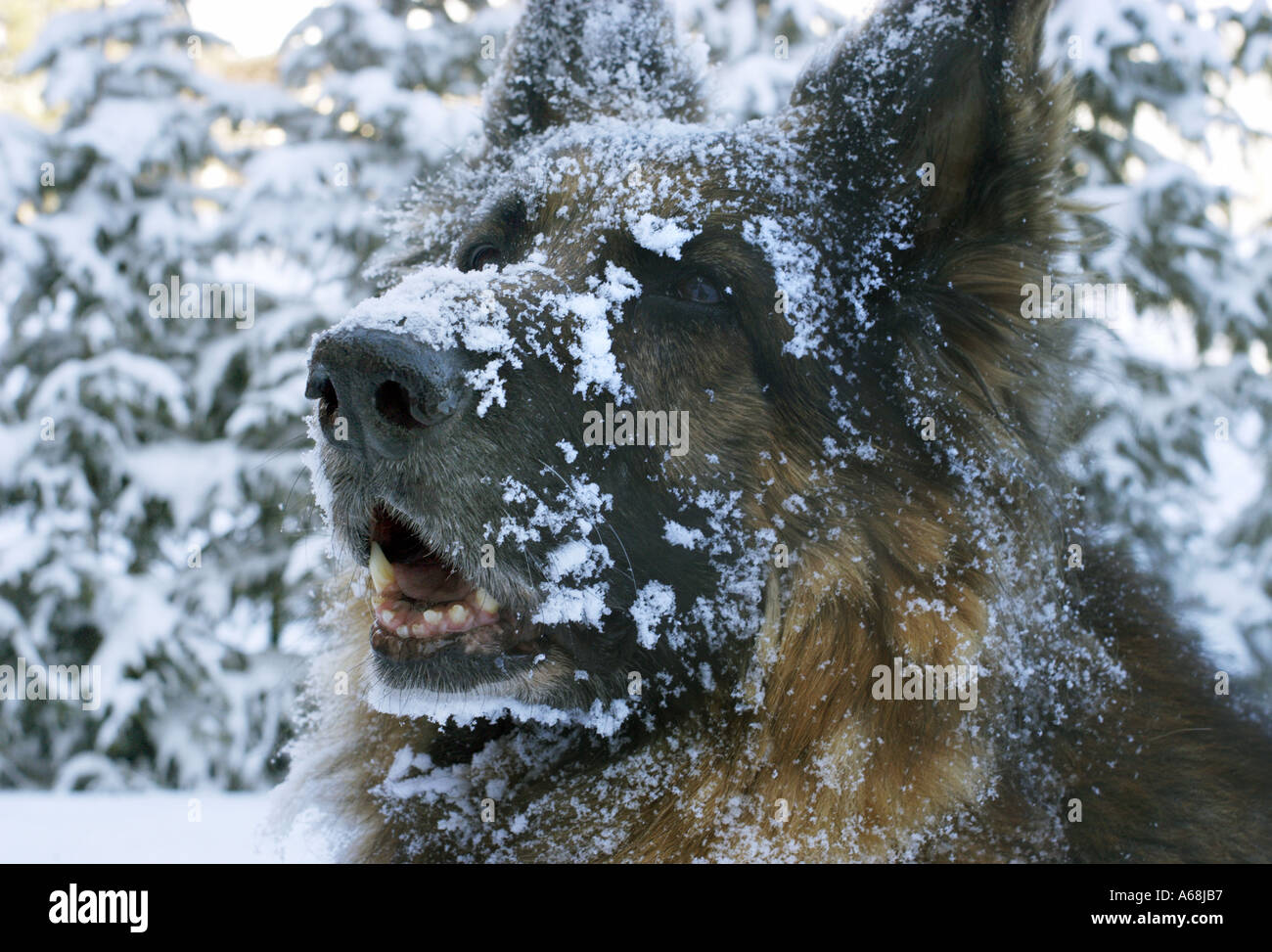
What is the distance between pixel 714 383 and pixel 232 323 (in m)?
6.27

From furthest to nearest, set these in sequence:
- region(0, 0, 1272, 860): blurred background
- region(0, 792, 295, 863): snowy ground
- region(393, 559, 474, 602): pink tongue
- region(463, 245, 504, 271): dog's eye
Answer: region(0, 0, 1272, 860): blurred background < region(0, 792, 295, 863): snowy ground < region(463, 245, 504, 271): dog's eye < region(393, 559, 474, 602): pink tongue

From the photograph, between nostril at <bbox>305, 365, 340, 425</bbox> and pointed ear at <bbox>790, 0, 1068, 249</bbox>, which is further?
pointed ear at <bbox>790, 0, 1068, 249</bbox>

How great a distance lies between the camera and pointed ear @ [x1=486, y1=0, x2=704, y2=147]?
354 centimetres

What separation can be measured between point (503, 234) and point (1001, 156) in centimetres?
146

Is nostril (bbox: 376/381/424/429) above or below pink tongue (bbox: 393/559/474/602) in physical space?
above

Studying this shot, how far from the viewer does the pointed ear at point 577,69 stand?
354 centimetres

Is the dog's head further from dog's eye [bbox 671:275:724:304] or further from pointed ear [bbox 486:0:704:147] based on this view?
pointed ear [bbox 486:0:704:147]

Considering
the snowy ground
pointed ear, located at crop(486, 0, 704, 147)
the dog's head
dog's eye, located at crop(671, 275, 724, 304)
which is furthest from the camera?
the snowy ground

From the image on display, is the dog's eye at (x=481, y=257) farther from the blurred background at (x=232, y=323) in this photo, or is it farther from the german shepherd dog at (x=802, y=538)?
the blurred background at (x=232, y=323)

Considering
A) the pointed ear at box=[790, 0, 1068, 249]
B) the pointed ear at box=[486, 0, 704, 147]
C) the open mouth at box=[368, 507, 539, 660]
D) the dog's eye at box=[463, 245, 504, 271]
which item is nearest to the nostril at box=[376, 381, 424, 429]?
the open mouth at box=[368, 507, 539, 660]

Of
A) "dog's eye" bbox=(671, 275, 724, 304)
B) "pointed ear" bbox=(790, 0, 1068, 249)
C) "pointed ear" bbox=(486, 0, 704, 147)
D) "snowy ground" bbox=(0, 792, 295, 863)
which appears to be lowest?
"snowy ground" bbox=(0, 792, 295, 863)

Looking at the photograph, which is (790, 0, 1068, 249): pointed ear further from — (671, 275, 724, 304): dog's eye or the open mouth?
the open mouth

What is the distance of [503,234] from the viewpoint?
10.0ft
